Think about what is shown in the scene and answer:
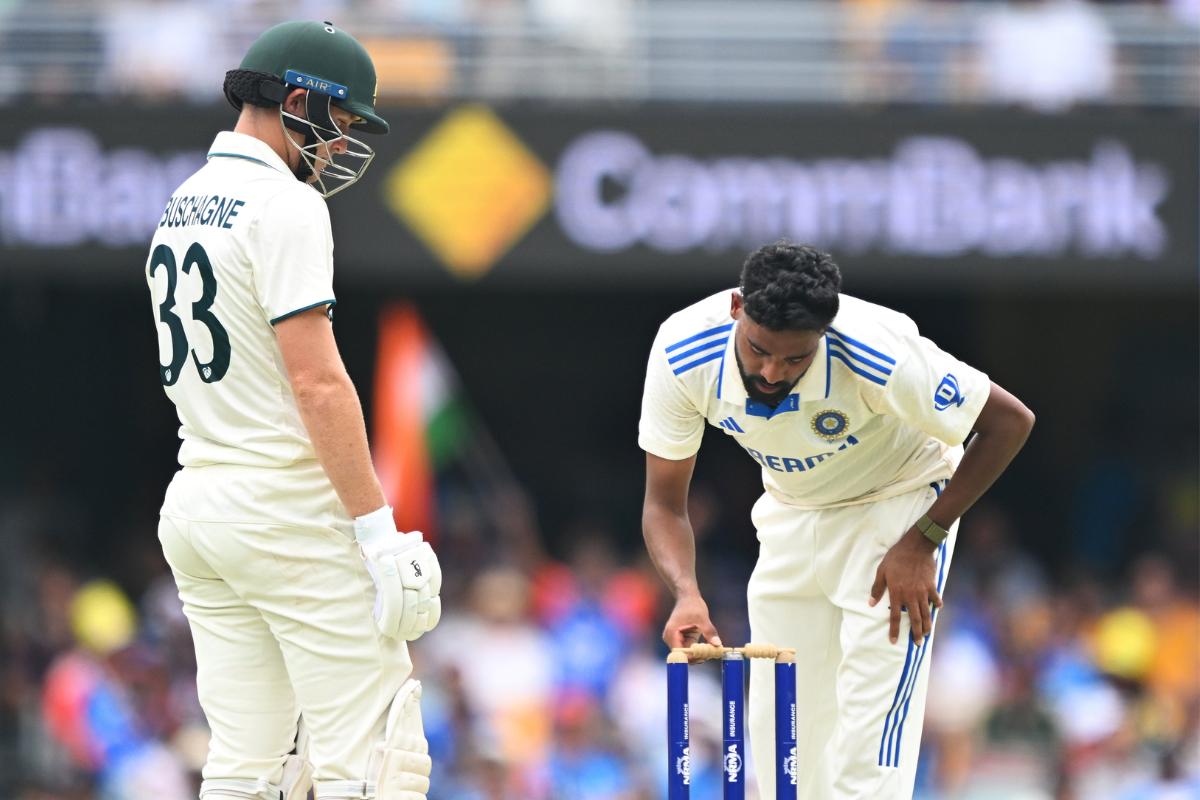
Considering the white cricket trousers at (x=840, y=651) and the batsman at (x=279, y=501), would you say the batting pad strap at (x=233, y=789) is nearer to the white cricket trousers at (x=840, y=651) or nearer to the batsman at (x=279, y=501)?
the batsman at (x=279, y=501)

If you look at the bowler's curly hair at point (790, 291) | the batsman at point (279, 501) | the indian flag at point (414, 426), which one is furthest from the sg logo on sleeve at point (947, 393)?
the indian flag at point (414, 426)

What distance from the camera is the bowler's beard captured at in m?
4.20

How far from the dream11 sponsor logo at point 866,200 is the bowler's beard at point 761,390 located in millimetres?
6117

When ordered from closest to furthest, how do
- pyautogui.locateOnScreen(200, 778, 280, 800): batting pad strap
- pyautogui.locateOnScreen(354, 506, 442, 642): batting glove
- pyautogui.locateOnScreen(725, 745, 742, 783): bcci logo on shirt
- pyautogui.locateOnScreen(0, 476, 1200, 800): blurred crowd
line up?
pyautogui.locateOnScreen(354, 506, 442, 642): batting glove
pyautogui.locateOnScreen(200, 778, 280, 800): batting pad strap
pyautogui.locateOnScreen(725, 745, 742, 783): bcci logo on shirt
pyautogui.locateOnScreen(0, 476, 1200, 800): blurred crowd

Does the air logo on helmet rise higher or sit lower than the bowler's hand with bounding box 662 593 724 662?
higher

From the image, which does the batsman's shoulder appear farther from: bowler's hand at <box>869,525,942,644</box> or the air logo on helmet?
the air logo on helmet

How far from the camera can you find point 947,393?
4.21 m

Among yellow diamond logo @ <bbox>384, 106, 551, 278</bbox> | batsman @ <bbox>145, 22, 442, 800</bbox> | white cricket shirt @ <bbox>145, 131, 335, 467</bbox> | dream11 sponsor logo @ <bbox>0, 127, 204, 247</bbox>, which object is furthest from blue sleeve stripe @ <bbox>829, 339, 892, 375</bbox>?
dream11 sponsor logo @ <bbox>0, 127, 204, 247</bbox>

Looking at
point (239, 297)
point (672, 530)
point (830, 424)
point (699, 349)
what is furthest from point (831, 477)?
point (239, 297)

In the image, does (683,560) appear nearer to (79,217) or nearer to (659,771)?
(659,771)

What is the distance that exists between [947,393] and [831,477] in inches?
18.9

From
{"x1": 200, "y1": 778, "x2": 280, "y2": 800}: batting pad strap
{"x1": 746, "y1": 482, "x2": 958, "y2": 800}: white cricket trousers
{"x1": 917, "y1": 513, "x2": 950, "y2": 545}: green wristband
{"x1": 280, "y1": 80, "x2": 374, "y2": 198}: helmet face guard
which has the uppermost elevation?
{"x1": 280, "y1": 80, "x2": 374, "y2": 198}: helmet face guard

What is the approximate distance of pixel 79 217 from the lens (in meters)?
10.1

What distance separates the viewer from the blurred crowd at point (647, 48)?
411 inches
